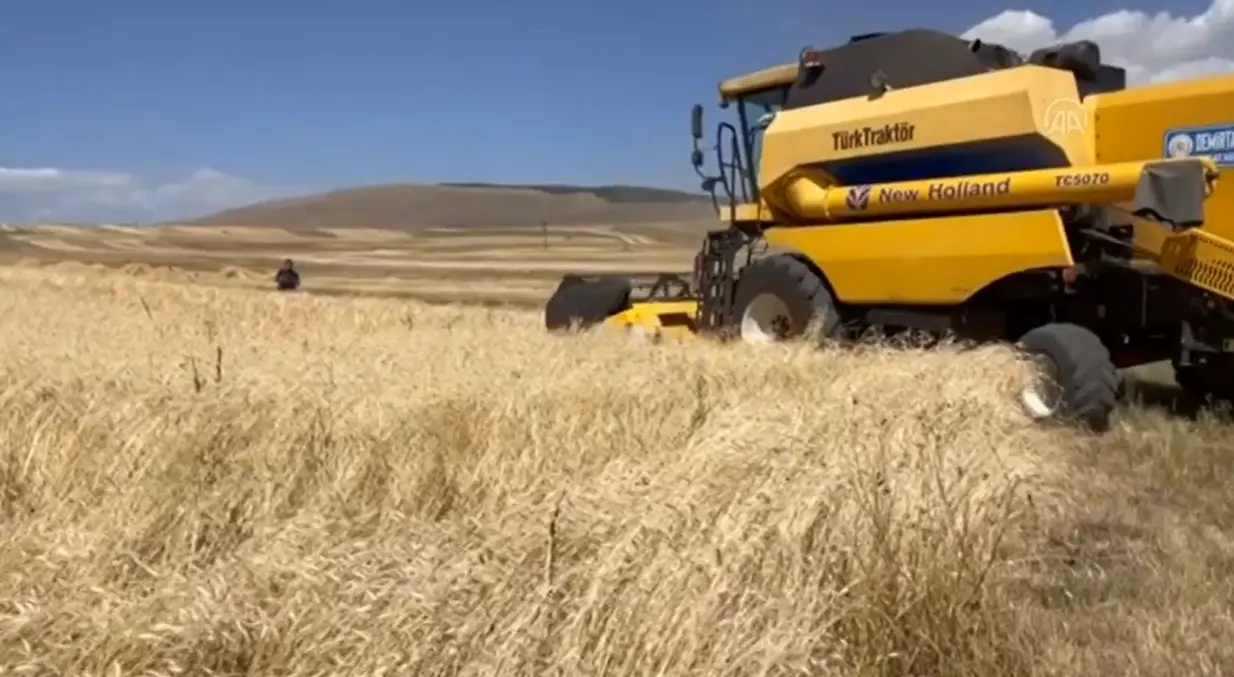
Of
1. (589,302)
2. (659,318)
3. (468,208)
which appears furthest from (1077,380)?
(468,208)

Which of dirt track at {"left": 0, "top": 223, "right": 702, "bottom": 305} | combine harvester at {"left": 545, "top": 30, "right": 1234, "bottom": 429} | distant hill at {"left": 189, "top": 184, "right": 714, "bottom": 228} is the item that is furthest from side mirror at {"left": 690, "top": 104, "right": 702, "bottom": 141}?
distant hill at {"left": 189, "top": 184, "right": 714, "bottom": 228}

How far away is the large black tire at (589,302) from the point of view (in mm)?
11328

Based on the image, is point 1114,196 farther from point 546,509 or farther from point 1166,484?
point 546,509

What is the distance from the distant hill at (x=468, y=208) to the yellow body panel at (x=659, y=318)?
104744mm

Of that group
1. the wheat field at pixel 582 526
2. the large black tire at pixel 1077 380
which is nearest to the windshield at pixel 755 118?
the large black tire at pixel 1077 380

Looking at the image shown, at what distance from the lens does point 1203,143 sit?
7.50 meters

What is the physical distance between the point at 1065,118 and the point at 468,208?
126m

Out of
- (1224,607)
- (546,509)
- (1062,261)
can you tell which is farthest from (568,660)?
(1062,261)

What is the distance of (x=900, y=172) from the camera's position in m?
8.98

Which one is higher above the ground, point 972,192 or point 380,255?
point 972,192

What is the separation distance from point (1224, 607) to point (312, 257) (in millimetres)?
58017

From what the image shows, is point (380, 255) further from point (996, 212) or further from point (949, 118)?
point (996, 212)

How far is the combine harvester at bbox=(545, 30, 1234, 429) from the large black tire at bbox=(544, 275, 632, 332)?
1.65 ft

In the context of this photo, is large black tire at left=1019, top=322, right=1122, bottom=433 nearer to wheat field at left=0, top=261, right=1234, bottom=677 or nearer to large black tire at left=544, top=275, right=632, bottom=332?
wheat field at left=0, top=261, right=1234, bottom=677
